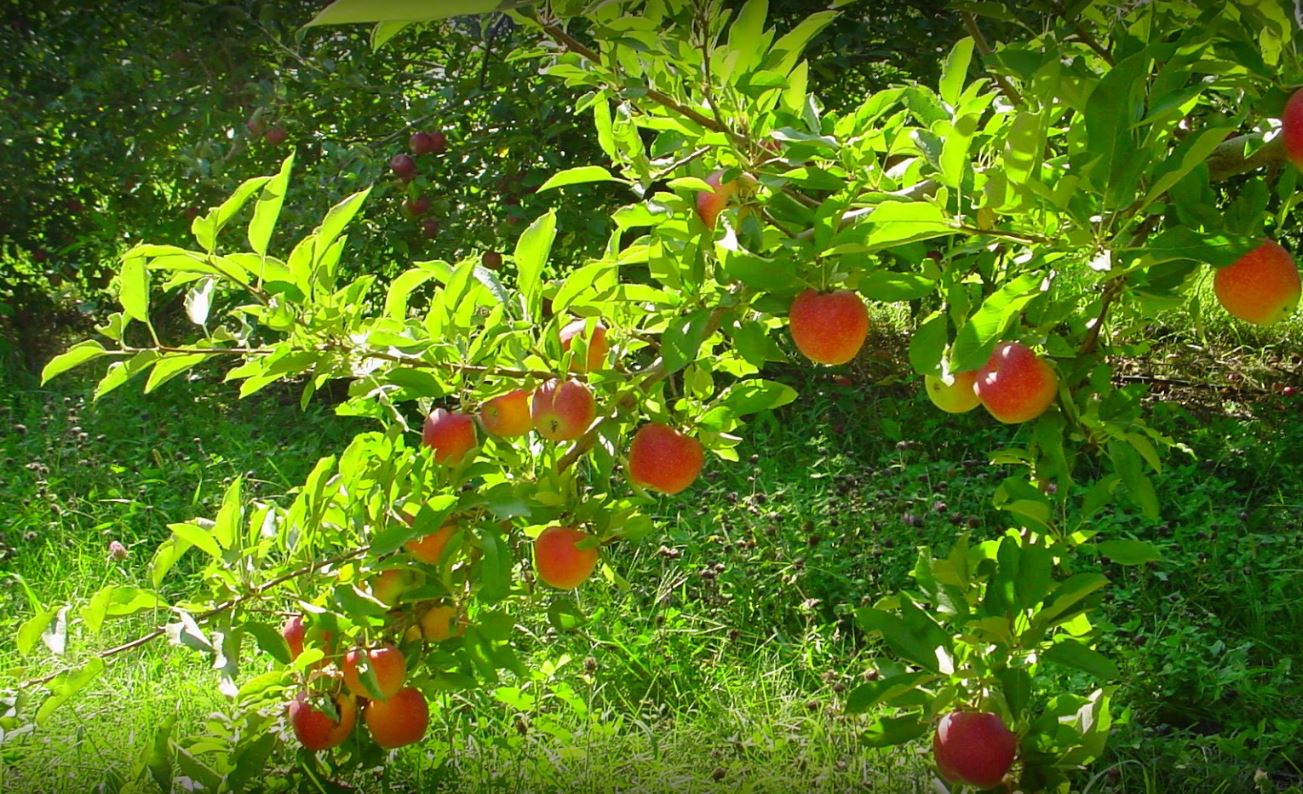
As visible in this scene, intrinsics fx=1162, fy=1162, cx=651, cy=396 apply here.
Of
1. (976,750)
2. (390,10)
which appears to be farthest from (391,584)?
(390,10)

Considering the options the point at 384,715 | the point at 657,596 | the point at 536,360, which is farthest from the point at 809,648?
the point at 536,360

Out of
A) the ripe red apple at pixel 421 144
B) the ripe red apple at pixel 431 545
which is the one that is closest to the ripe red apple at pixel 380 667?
the ripe red apple at pixel 431 545

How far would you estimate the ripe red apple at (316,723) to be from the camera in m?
1.47

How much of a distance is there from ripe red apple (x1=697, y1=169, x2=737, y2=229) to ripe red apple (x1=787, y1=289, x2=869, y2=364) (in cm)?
15

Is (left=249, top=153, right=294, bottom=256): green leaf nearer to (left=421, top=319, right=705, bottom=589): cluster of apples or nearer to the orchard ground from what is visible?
(left=421, top=319, right=705, bottom=589): cluster of apples

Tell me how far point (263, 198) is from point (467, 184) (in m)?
2.43

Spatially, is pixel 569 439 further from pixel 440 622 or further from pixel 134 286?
pixel 134 286

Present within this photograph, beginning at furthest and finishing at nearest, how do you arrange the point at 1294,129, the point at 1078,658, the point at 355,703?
the point at 355,703 < the point at 1078,658 < the point at 1294,129

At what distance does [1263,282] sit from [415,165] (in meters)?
2.83

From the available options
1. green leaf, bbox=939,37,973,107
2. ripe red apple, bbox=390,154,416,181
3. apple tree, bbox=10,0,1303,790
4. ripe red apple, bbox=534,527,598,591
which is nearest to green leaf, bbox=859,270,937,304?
apple tree, bbox=10,0,1303,790

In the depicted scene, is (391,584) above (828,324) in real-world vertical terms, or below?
below

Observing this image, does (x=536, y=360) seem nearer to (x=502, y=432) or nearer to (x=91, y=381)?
(x=502, y=432)

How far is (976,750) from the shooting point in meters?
1.23

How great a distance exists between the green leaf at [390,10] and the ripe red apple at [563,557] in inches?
43.0
